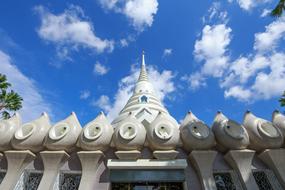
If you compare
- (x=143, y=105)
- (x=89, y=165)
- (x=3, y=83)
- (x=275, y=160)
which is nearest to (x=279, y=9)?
(x=275, y=160)

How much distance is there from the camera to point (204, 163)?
9.35 meters

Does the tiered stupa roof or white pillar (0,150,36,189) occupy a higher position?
the tiered stupa roof

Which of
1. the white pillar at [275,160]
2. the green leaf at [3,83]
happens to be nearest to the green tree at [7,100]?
the green leaf at [3,83]

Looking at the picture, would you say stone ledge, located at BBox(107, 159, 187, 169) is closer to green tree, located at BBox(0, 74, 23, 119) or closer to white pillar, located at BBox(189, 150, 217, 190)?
white pillar, located at BBox(189, 150, 217, 190)

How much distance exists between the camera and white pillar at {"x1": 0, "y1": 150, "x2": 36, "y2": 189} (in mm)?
9400

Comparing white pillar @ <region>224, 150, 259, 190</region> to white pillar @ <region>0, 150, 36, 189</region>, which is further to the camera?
white pillar @ <region>0, 150, 36, 189</region>

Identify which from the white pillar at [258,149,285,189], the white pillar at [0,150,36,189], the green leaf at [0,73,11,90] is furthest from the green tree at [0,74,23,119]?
the white pillar at [258,149,285,189]

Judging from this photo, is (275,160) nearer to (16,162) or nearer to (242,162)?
(242,162)

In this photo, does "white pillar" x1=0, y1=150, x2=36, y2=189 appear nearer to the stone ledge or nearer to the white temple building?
the white temple building

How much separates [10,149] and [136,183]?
6580 mm

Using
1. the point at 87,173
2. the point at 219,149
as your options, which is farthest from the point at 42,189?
the point at 219,149

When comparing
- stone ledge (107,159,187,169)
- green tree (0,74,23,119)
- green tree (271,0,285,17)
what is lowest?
stone ledge (107,159,187,169)

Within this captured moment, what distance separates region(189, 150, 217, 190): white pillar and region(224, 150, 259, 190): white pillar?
802 millimetres

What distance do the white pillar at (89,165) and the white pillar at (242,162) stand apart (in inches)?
240
